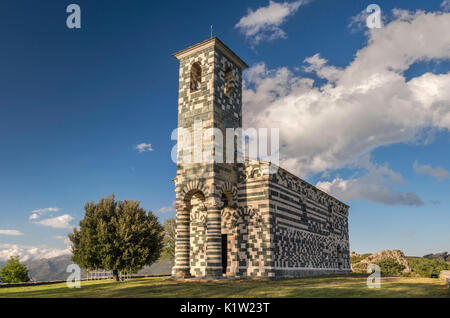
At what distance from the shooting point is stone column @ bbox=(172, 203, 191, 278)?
21094 millimetres

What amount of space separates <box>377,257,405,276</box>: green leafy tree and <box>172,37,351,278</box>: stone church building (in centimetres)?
3014

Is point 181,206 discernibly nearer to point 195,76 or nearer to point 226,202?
point 226,202

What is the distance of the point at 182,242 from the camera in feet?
70.3

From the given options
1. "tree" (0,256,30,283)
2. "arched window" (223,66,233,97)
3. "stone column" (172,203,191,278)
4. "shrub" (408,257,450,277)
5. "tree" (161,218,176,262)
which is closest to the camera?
"stone column" (172,203,191,278)

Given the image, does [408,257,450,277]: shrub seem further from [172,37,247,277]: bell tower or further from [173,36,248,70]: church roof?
[173,36,248,70]: church roof

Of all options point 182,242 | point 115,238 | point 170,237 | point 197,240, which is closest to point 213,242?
point 182,242

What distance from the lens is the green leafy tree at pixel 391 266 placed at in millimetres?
49000

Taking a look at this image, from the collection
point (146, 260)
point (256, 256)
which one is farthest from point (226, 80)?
point (146, 260)

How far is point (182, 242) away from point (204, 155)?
225 inches

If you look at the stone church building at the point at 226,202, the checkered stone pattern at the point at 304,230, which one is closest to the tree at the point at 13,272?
the stone church building at the point at 226,202

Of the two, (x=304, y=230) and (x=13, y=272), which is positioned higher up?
(x=304, y=230)

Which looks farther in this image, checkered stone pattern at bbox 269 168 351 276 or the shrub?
the shrub

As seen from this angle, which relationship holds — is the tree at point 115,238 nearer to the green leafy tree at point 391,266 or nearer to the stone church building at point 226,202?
the stone church building at point 226,202

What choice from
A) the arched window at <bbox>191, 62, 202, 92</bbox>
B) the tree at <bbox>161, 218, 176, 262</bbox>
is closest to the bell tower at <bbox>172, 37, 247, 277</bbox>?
the arched window at <bbox>191, 62, 202, 92</bbox>
